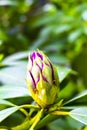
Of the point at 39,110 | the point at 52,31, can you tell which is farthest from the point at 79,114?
the point at 52,31

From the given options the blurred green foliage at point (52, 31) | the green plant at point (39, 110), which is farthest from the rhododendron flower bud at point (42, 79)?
the blurred green foliage at point (52, 31)

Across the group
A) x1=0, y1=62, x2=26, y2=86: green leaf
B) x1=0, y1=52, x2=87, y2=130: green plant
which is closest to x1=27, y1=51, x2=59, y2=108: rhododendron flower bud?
x1=0, y1=52, x2=87, y2=130: green plant

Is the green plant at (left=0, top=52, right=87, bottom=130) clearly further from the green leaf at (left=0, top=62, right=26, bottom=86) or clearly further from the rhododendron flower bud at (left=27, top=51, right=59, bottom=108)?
the green leaf at (left=0, top=62, right=26, bottom=86)

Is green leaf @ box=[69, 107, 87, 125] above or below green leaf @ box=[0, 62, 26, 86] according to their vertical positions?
below

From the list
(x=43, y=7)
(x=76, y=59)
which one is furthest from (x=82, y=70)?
(x=43, y=7)

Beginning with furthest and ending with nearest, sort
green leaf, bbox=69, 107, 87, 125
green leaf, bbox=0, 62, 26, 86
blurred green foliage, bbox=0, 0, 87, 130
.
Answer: blurred green foliage, bbox=0, 0, 87, 130, green leaf, bbox=0, 62, 26, 86, green leaf, bbox=69, 107, 87, 125

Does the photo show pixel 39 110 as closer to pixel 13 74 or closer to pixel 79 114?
pixel 79 114
